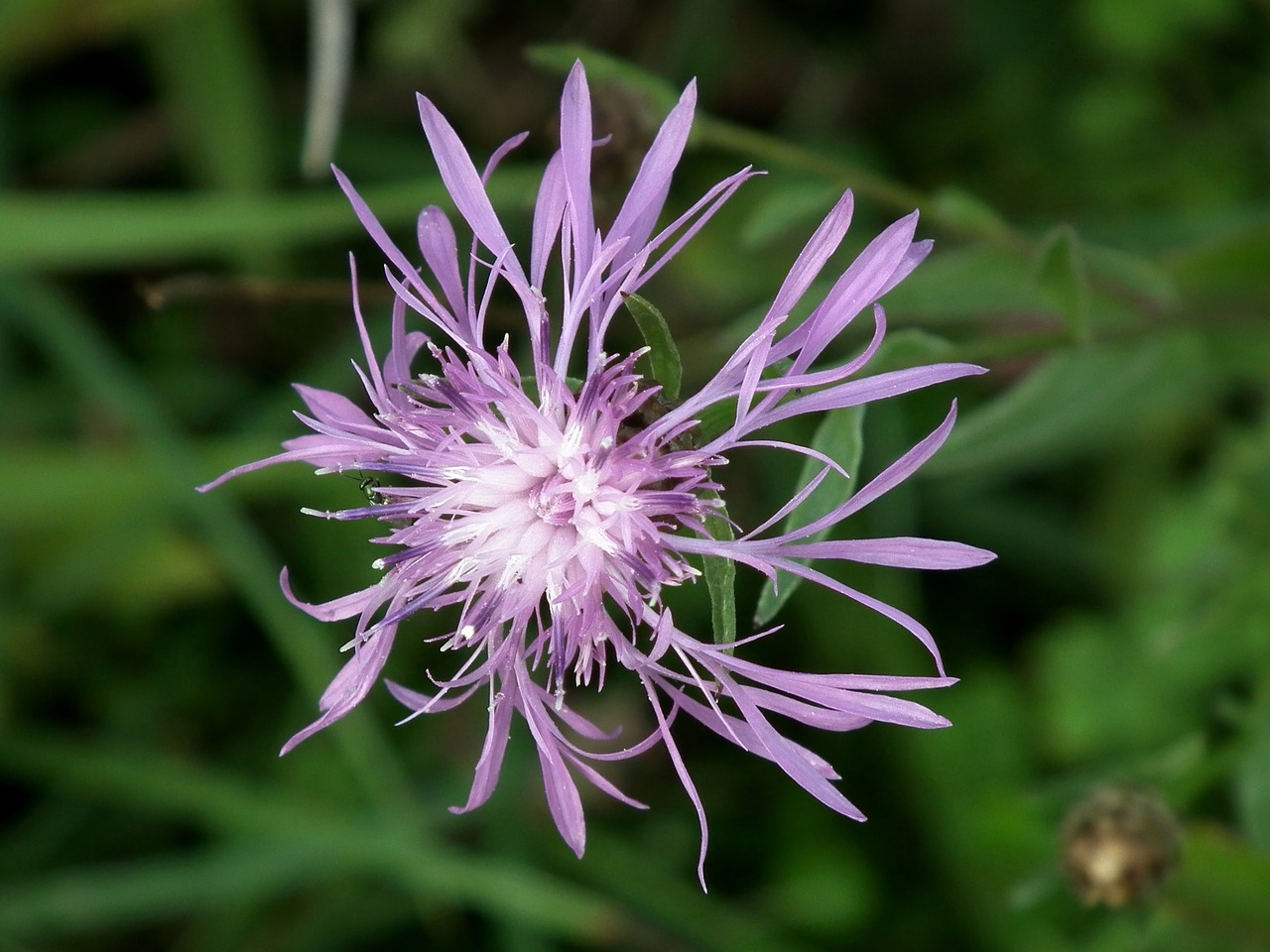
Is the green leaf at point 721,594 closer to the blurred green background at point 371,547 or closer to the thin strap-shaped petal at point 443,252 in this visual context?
the thin strap-shaped petal at point 443,252

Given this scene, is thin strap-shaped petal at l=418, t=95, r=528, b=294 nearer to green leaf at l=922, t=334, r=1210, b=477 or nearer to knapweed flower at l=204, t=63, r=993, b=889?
knapweed flower at l=204, t=63, r=993, b=889

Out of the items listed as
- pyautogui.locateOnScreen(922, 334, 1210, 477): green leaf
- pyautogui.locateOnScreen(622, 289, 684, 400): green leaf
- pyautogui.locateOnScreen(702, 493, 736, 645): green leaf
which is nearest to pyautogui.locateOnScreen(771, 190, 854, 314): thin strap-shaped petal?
pyautogui.locateOnScreen(622, 289, 684, 400): green leaf

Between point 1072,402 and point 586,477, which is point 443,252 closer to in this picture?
point 586,477

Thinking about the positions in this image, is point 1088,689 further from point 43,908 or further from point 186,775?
point 43,908

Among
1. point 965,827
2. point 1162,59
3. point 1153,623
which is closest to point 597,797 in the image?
point 965,827

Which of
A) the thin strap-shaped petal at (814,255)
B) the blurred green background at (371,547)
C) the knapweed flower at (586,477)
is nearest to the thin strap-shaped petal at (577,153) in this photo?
the knapweed flower at (586,477)

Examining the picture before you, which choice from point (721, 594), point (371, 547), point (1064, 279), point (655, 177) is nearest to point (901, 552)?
point (721, 594)
